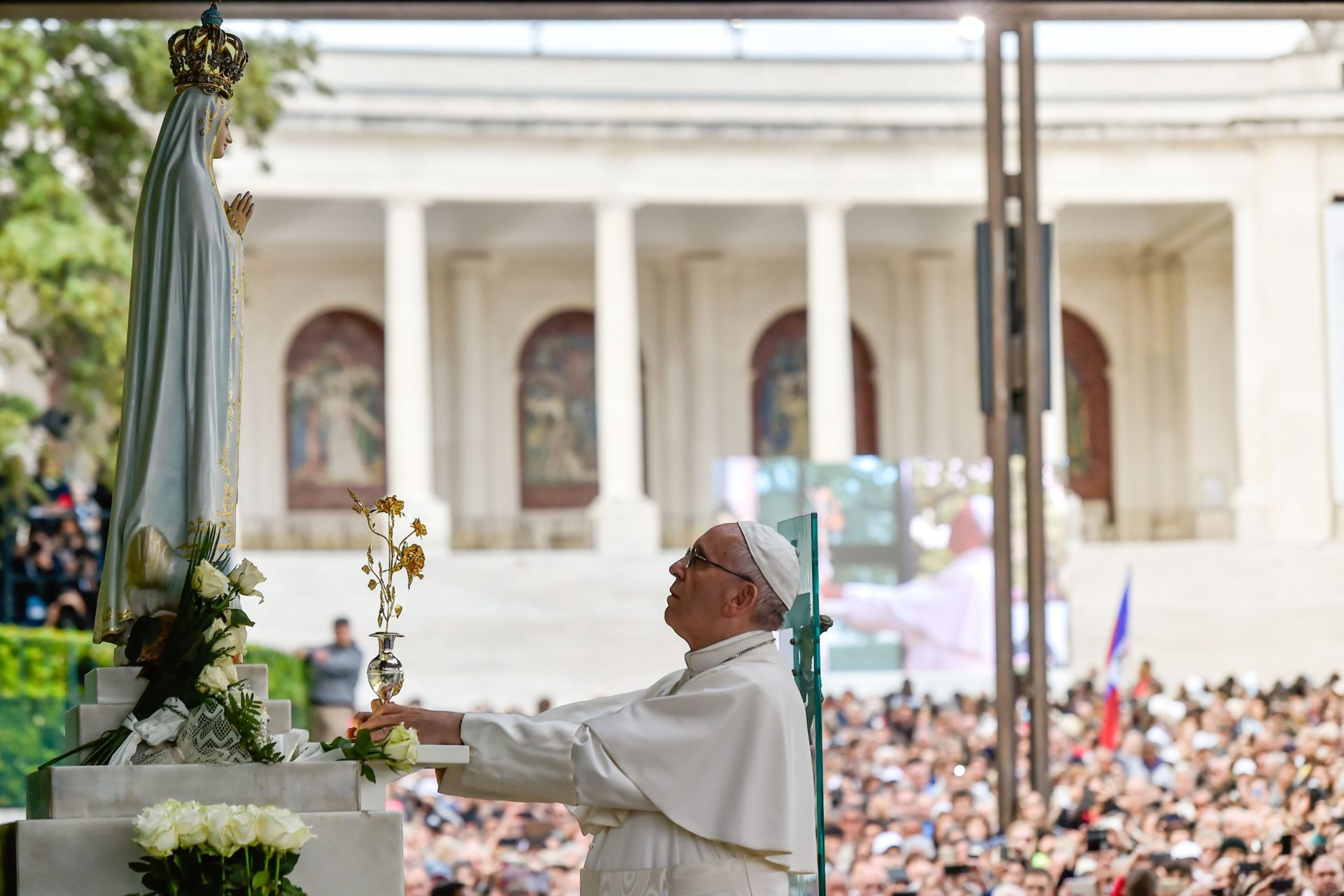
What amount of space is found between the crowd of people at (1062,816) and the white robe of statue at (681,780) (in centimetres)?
242

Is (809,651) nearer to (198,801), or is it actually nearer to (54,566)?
(198,801)

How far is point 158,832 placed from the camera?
4.14 meters

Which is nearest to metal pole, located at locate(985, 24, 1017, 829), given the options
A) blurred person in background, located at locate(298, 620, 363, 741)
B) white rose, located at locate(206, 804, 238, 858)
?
white rose, located at locate(206, 804, 238, 858)

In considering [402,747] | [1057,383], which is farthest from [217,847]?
[1057,383]

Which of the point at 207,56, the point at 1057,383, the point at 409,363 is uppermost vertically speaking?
the point at 409,363

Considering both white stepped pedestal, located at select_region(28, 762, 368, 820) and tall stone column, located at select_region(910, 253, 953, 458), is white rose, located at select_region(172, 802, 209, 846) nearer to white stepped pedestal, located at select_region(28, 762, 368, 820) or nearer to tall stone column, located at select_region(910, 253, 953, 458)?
white stepped pedestal, located at select_region(28, 762, 368, 820)

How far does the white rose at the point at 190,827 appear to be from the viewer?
4.16m

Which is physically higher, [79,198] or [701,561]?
[79,198]

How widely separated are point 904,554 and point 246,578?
2689 centimetres

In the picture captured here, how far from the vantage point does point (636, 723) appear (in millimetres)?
4355

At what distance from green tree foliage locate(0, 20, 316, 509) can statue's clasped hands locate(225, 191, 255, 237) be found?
11.8 m

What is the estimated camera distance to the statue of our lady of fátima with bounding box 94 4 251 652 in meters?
4.79

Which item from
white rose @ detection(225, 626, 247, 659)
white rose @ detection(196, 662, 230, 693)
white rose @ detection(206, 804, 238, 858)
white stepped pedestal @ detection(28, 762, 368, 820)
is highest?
white rose @ detection(225, 626, 247, 659)

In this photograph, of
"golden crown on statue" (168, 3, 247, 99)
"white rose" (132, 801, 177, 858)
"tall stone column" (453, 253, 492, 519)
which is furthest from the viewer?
"tall stone column" (453, 253, 492, 519)
